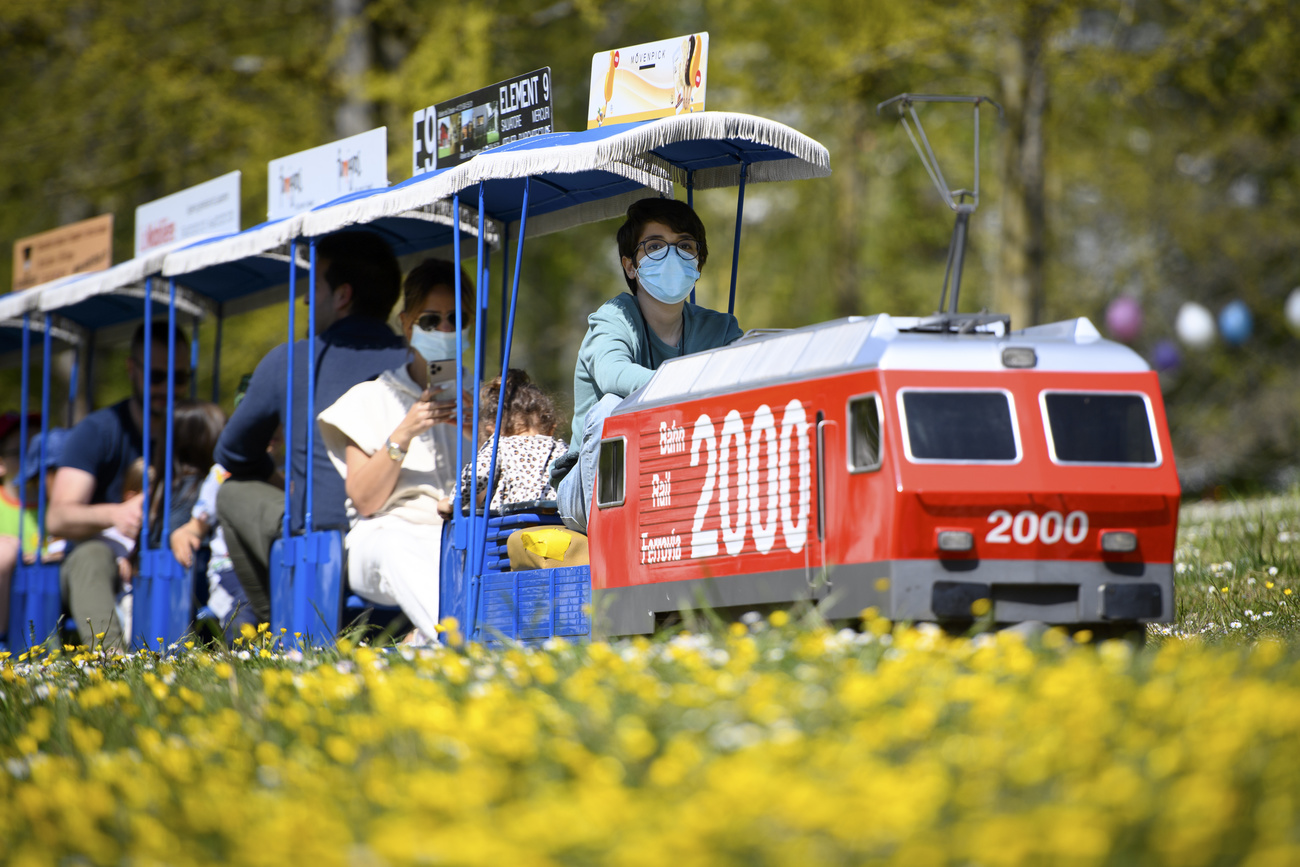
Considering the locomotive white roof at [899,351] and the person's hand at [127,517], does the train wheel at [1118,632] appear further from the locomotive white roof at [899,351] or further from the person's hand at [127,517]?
the person's hand at [127,517]

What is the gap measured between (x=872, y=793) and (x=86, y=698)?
2729mm

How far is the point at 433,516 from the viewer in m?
6.71

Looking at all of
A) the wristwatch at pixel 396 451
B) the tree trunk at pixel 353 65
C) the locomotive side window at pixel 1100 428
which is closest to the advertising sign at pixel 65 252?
the tree trunk at pixel 353 65

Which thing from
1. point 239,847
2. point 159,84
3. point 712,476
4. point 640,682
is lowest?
point 239,847

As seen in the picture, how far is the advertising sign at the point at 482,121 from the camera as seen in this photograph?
255 inches

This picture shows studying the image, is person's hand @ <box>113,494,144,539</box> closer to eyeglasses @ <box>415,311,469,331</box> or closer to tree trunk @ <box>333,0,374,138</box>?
Result: eyeglasses @ <box>415,311,469,331</box>

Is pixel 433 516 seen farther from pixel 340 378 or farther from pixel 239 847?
pixel 239 847

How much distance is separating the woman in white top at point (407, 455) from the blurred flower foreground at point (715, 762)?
223 cm

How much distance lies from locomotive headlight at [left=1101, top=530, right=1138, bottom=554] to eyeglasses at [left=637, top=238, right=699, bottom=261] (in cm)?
218

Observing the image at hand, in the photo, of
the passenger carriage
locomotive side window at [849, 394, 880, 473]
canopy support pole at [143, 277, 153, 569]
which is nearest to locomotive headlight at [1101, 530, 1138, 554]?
the passenger carriage

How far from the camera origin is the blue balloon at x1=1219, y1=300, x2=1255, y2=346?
19.0 m

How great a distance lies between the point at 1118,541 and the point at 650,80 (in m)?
2.89

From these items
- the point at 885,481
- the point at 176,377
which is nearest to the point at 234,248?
the point at 176,377

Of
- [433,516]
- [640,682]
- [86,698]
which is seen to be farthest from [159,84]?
[640,682]
